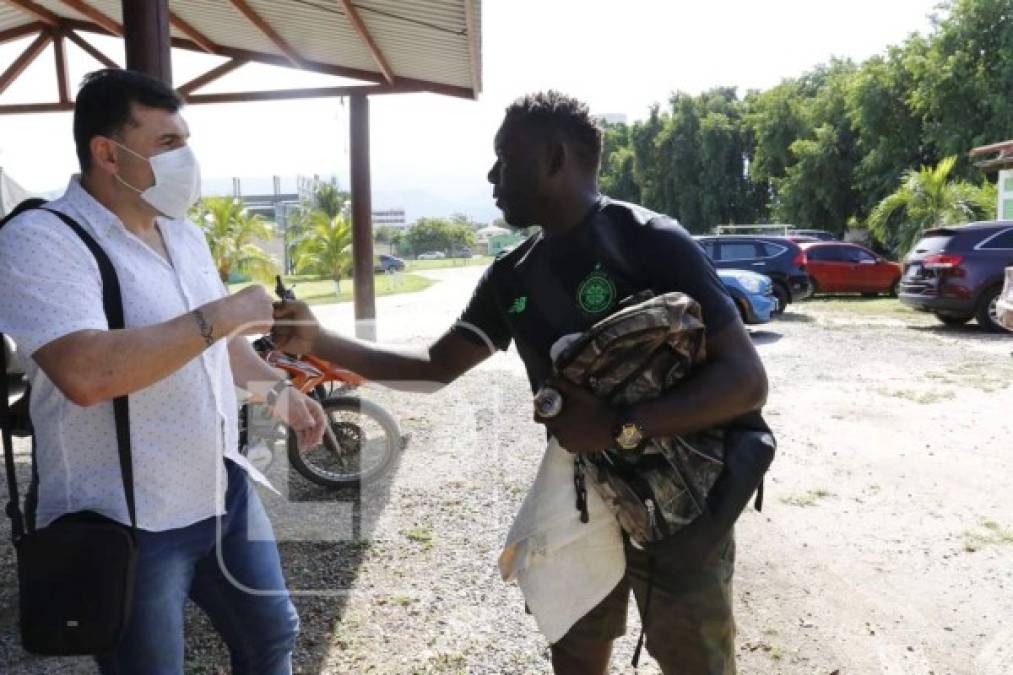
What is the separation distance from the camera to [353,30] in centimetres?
688

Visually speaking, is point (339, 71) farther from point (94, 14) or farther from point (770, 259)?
point (770, 259)

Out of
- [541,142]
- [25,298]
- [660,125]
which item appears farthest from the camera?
[660,125]

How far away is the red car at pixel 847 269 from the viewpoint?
18.8 m

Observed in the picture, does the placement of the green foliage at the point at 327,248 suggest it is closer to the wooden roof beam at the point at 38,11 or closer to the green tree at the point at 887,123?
the green tree at the point at 887,123

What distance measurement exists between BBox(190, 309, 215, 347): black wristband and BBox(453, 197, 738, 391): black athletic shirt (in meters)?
0.76

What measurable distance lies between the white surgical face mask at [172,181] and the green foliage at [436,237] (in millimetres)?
101158

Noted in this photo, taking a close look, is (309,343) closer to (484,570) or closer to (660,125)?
(484,570)

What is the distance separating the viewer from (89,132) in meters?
1.82

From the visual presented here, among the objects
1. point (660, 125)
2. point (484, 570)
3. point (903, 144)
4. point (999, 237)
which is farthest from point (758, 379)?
point (660, 125)

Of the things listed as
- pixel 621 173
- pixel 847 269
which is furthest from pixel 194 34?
pixel 621 173

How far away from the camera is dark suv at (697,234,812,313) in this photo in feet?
51.0

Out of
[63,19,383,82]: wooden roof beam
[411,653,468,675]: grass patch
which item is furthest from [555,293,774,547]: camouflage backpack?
[63,19,383,82]: wooden roof beam

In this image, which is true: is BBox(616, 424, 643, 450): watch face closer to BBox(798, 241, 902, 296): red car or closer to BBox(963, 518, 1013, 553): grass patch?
BBox(963, 518, 1013, 553): grass patch

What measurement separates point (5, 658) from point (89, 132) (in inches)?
94.8
